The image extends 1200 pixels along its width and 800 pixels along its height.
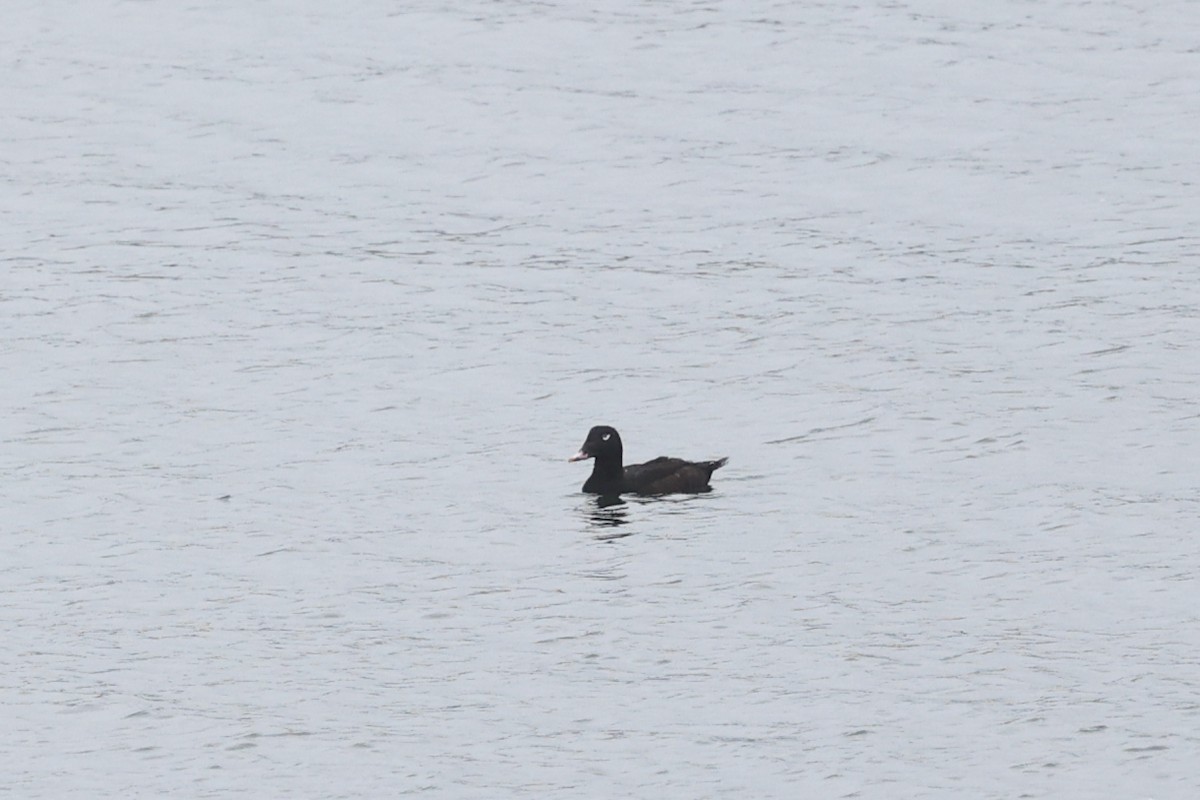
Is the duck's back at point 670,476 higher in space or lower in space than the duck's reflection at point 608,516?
higher

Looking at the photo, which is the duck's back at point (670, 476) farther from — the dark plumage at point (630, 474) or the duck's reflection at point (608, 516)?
the duck's reflection at point (608, 516)

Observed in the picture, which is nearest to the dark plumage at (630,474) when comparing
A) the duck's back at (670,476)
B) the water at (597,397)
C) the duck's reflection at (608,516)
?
the duck's back at (670,476)

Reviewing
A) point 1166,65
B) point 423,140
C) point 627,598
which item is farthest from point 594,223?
point 627,598

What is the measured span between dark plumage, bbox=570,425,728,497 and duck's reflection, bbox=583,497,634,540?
0.38 feet

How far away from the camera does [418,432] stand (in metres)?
26.4

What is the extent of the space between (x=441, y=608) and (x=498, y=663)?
1.53 m

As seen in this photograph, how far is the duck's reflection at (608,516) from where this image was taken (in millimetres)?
23219

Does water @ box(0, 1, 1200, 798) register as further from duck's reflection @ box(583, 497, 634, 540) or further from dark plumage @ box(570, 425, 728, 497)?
dark plumage @ box(570, 425, 728, 497)

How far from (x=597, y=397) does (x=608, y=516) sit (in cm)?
405

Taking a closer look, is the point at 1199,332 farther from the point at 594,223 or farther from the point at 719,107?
the point at 719,107

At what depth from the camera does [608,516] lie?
78.6ft

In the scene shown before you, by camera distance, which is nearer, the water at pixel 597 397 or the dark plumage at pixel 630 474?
the water at pixel 597 397

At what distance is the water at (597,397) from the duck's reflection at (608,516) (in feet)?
0.27

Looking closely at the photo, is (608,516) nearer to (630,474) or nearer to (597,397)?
(630,474)
